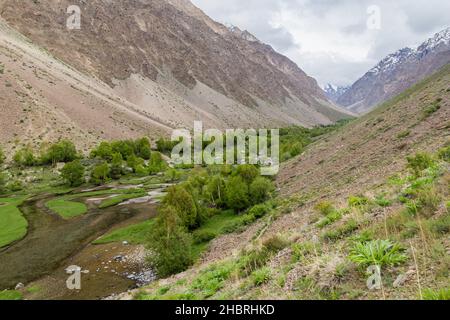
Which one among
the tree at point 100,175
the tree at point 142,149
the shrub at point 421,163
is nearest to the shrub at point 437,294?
the shrub at point 421,163

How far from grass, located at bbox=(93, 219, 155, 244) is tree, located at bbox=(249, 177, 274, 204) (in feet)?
41.4

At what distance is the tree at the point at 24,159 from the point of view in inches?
3245

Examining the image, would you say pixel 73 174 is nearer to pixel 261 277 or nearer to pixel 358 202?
pixel 358 202

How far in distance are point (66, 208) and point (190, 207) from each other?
938 inches

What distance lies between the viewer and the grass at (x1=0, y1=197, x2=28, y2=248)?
3742 cm

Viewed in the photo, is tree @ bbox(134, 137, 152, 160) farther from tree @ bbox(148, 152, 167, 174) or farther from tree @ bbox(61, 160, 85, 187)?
tree @ bbox(61, 160, 85, 187)

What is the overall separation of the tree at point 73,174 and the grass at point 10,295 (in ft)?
172

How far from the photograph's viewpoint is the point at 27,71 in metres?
117

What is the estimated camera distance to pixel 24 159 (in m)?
83.9

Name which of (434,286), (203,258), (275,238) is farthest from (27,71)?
(434,286)

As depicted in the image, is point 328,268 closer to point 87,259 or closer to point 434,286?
point 434,286

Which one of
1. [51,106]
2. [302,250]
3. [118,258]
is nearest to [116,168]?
[51,106]

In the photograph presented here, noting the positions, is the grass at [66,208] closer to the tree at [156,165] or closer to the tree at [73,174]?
the tree at [73,174]

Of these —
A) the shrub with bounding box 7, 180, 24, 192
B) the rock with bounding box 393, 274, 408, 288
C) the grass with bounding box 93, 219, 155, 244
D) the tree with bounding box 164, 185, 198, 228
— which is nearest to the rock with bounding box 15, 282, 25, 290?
the grass with bounding box 93, 219, 155, 244
